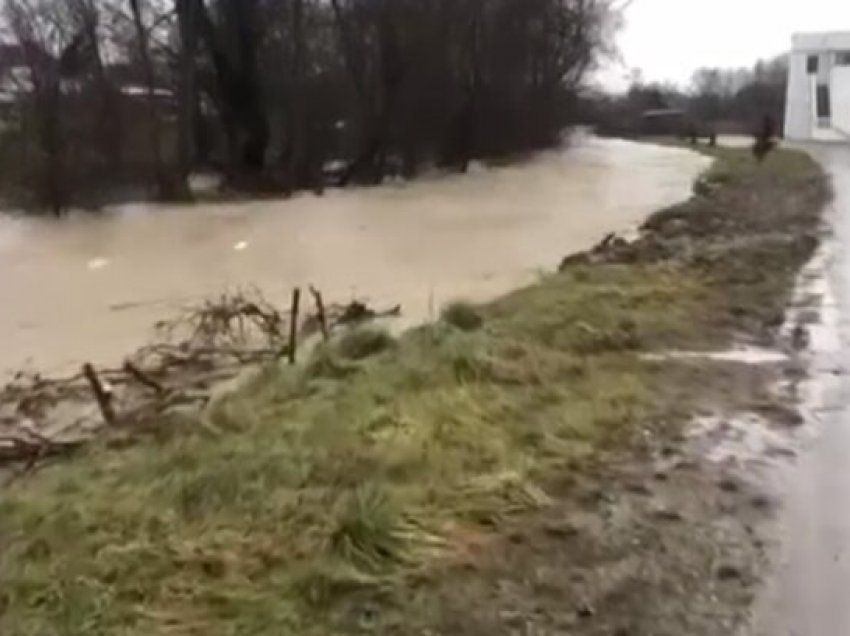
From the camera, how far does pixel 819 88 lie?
78.9 m

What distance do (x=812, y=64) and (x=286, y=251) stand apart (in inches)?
2648

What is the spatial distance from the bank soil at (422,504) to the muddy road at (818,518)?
0.46 feet

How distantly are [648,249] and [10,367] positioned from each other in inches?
354

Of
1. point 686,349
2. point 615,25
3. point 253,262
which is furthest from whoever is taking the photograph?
point 615,25

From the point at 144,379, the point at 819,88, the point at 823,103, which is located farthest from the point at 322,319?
the point at 819,88

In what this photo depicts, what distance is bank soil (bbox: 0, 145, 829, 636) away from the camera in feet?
15.4

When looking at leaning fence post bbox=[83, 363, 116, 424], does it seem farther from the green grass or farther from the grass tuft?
the grass tuft

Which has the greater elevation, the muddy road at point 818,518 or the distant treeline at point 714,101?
the muddy road at point 818,518

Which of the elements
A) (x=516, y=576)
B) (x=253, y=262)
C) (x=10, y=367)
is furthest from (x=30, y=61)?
(x=516, y=576)

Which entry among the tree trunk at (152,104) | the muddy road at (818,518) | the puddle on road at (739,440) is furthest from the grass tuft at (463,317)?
the tree trunk at (152,104)

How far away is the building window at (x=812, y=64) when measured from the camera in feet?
269

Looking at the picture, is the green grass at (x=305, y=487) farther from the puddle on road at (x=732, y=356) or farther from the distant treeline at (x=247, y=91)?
the distant treeline at (x=247, y=91)

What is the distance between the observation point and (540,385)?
8406 millimetres

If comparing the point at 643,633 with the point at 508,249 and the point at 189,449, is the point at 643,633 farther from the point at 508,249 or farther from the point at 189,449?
the point at 508,249
